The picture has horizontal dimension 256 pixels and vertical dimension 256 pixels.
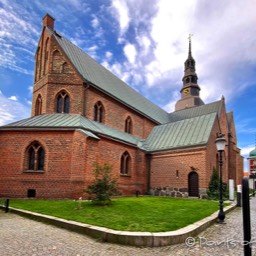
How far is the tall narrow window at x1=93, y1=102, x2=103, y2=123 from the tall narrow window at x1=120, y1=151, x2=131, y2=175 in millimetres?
3997

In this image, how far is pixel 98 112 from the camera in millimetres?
21906

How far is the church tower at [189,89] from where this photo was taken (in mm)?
43188

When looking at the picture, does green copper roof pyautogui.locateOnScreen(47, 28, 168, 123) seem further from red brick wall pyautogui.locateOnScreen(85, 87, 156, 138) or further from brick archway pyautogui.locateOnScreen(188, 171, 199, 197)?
brick archway pyautogui.locateOnScreen(188, 171, 199, 197)

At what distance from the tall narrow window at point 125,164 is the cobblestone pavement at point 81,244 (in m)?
12.8

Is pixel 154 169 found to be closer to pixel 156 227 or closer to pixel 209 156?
pixel 209 156

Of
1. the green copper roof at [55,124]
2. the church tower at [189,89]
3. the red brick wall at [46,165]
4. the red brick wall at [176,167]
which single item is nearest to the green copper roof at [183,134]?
the red brick wall at [176,167]

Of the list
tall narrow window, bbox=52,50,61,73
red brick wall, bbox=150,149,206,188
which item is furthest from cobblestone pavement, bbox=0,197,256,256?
tall narrow window, bbox=52,50,61,73

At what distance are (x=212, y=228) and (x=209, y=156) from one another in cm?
1228

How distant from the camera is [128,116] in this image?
25828mm

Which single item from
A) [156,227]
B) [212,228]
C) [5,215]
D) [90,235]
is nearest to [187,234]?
[156,227]

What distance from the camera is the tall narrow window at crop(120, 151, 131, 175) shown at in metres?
20.7

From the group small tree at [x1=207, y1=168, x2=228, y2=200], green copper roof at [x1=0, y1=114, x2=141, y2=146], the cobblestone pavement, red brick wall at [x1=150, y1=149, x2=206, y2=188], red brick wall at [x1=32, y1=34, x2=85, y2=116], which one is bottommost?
the cobblestone pavement

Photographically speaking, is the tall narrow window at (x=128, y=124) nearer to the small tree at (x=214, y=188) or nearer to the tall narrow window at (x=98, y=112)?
the tall narrow window at (x=98, y=112)

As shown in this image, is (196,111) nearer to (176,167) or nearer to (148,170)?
(148,170)
